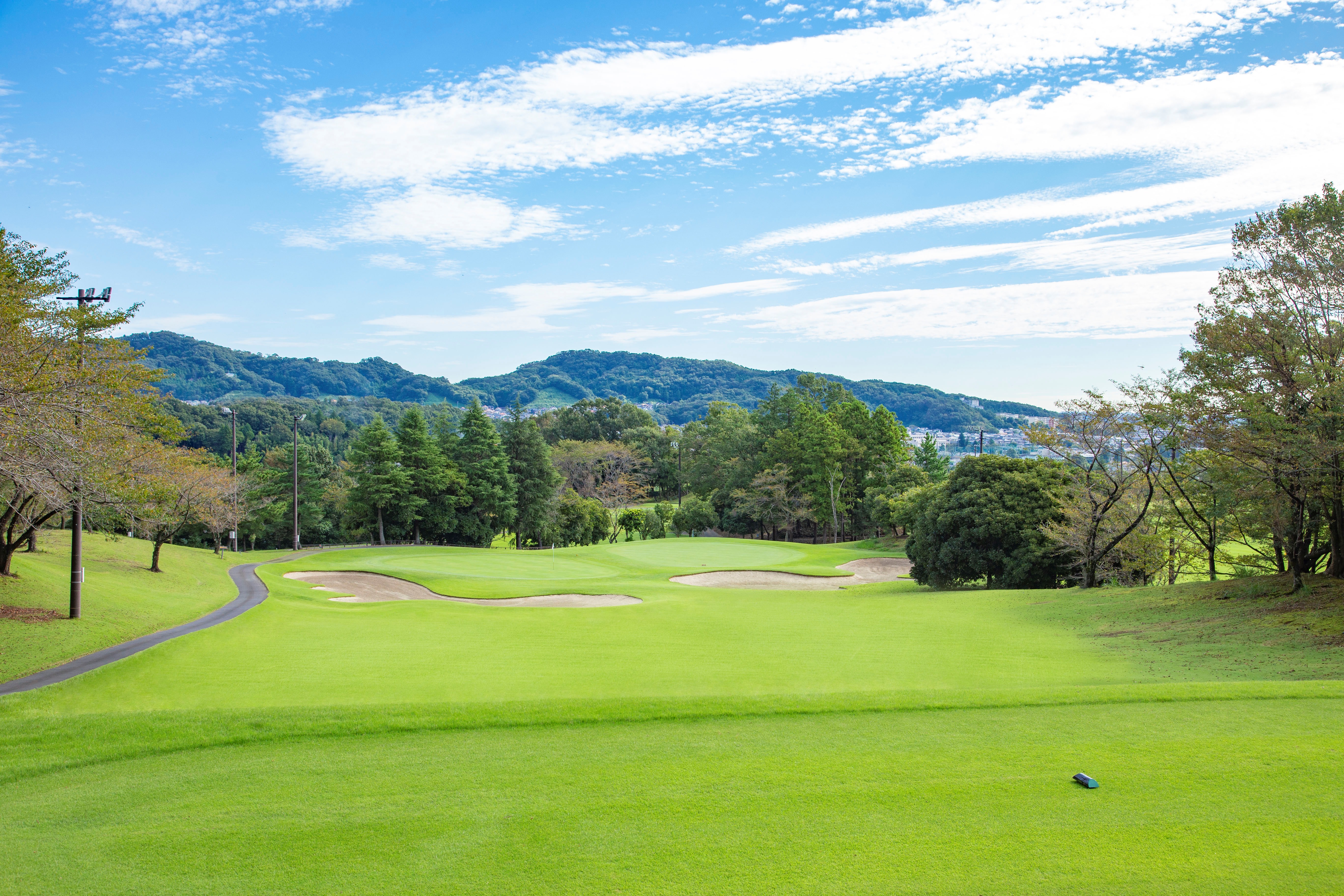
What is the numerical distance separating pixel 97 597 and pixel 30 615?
295 centimetres

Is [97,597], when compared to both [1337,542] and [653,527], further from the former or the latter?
[653,527]

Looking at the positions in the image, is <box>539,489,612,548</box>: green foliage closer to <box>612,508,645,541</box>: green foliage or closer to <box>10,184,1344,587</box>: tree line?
<box>612,508,645,541</box>: green foliage

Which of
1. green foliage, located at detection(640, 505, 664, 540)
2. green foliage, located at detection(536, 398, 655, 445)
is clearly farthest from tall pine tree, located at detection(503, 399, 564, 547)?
green foliage, located at detection(536, 398, 655, 445)

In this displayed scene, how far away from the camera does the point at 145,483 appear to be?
25047 millimetres

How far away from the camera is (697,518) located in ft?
213

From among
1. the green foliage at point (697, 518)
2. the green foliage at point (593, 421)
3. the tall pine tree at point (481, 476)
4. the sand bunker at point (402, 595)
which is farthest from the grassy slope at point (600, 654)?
the green foliage at point (593, 421)

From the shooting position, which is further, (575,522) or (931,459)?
(575,522)

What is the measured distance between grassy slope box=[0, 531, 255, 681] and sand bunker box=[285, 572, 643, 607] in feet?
11.2

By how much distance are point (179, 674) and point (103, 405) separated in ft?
23.6

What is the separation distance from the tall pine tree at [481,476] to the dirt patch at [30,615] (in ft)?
124

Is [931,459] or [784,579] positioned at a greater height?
[931,459]

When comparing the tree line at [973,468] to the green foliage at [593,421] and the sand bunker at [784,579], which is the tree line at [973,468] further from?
the green foliage at [593,421]

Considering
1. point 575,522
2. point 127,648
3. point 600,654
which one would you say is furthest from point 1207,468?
point 575,522

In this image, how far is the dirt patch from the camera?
16.9 meters
